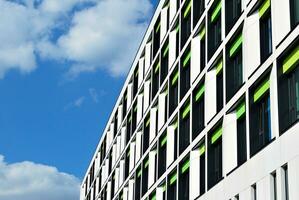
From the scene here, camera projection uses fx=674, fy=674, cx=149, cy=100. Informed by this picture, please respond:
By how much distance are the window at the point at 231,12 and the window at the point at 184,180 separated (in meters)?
7.98

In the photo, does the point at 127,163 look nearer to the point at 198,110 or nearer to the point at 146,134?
the point at 146,134

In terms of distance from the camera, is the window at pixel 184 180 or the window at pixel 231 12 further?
the window at pixel 184 180

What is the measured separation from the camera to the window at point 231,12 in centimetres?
2998

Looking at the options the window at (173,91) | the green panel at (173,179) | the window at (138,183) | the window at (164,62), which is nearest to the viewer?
the green panel at (173,179)

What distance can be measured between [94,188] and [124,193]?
17877 millimetres

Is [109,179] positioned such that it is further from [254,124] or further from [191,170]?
[254,124]

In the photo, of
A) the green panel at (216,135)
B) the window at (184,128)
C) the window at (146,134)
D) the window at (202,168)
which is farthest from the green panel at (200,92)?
the window at (146,134)

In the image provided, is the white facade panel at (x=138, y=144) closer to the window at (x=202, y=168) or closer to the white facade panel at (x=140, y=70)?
the white facade panel at (x=140, y=70)

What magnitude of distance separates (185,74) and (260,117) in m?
12.8

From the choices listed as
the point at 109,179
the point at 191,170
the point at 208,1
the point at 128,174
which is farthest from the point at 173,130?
the point at 109,179

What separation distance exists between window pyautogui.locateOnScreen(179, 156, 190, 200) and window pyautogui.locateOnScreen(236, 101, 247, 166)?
7.42 metres

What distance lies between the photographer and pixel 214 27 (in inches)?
1330

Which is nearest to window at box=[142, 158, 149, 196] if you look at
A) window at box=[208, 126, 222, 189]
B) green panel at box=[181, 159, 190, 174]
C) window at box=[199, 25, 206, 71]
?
green panel at box=[181, 159, 190, 174]

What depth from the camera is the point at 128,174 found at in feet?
170
